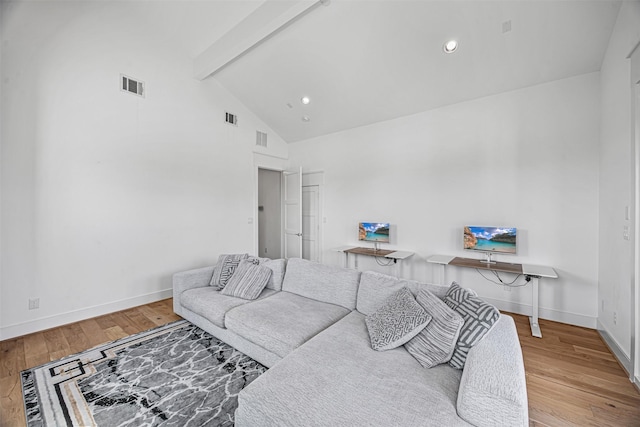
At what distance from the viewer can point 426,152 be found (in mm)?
4043

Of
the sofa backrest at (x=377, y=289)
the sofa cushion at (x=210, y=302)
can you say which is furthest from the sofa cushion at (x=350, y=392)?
the sofa cushion at (x=210, y=302)

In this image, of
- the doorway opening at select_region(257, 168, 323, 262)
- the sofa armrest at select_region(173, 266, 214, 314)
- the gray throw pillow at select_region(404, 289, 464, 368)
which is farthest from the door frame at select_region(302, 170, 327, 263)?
the gray throw pillow at select_region(404, 289, 464, 368)

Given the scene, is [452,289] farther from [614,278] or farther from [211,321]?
[211,321]

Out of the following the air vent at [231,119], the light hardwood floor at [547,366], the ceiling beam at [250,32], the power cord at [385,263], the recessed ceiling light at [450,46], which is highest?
the ceiling beam at [250,32]

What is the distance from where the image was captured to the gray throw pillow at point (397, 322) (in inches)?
65.6

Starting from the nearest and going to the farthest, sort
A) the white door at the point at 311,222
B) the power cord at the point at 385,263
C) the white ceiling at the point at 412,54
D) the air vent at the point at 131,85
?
the white ceiling at the point at 412,54
the air vent at the point at 131,85
the power cord at the point at 385,263
the white door at the point at 311,222

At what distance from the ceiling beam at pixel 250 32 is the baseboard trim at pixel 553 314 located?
426cm


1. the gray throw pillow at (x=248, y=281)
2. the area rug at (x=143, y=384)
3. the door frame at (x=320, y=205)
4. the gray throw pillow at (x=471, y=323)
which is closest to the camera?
the gray throw pillow at (x=471, y=323)

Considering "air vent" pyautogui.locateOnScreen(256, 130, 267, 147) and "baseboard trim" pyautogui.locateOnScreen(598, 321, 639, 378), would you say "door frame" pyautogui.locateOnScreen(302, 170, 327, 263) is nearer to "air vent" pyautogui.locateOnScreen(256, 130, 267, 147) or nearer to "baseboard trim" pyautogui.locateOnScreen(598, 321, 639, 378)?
"air vent" pyautogui.locateOnScreen(256, 130, 267, 147)

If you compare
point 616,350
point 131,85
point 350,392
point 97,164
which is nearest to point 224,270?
point 97,164

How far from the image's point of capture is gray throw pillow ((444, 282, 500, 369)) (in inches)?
58.9

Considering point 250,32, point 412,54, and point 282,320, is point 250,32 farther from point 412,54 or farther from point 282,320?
point 282,320

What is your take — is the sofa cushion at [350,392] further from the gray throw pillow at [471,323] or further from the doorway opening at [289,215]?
the doorway opening at [289,215]

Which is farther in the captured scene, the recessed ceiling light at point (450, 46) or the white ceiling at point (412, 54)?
the recessed ceiling light at point (450, 46)
